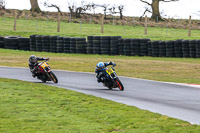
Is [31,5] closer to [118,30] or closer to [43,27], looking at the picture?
[43,27]

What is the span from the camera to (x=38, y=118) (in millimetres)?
9906

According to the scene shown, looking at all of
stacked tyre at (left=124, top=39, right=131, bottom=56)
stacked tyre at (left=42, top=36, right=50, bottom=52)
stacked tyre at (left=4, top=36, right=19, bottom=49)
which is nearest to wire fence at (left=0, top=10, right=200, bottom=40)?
stacked tyre at (left=4, top=36, right=19, bottom=49)

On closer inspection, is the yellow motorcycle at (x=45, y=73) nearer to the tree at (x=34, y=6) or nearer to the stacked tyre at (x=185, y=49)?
the stacked tyre at (x=185, y=49)

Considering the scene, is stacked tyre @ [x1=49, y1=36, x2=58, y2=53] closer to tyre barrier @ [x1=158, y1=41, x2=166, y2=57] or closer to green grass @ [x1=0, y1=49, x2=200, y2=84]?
green grass @ [x1=0, y1=49, x2=200, y2=84]

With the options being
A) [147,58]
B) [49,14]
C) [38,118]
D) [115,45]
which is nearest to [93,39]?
[115,45]

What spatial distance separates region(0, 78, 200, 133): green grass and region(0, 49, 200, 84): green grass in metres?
8.66

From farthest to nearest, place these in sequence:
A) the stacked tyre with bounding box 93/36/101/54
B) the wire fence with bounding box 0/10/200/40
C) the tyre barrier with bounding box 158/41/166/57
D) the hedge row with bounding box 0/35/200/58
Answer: the wire fence with bounding box 0/10/200/40 < the stacked tyre with bounding box 93/36/101/54 < the tyre barrier with bounding box 158/41/166/57 < the hedge row with bounding box 0/35/200/58

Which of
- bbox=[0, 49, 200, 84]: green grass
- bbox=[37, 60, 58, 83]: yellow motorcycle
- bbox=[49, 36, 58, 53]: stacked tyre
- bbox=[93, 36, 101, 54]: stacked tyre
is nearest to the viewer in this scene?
bbox=[37, 60, 58, 83]: yellow motorcycle

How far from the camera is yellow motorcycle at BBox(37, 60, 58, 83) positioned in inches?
720

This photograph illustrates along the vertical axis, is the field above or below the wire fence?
below

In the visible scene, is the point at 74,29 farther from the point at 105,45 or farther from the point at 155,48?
the point at 155,48

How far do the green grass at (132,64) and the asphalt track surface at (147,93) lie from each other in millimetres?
2793

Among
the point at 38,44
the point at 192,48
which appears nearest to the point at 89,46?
the point at 38,44

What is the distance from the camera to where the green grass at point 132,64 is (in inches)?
891
